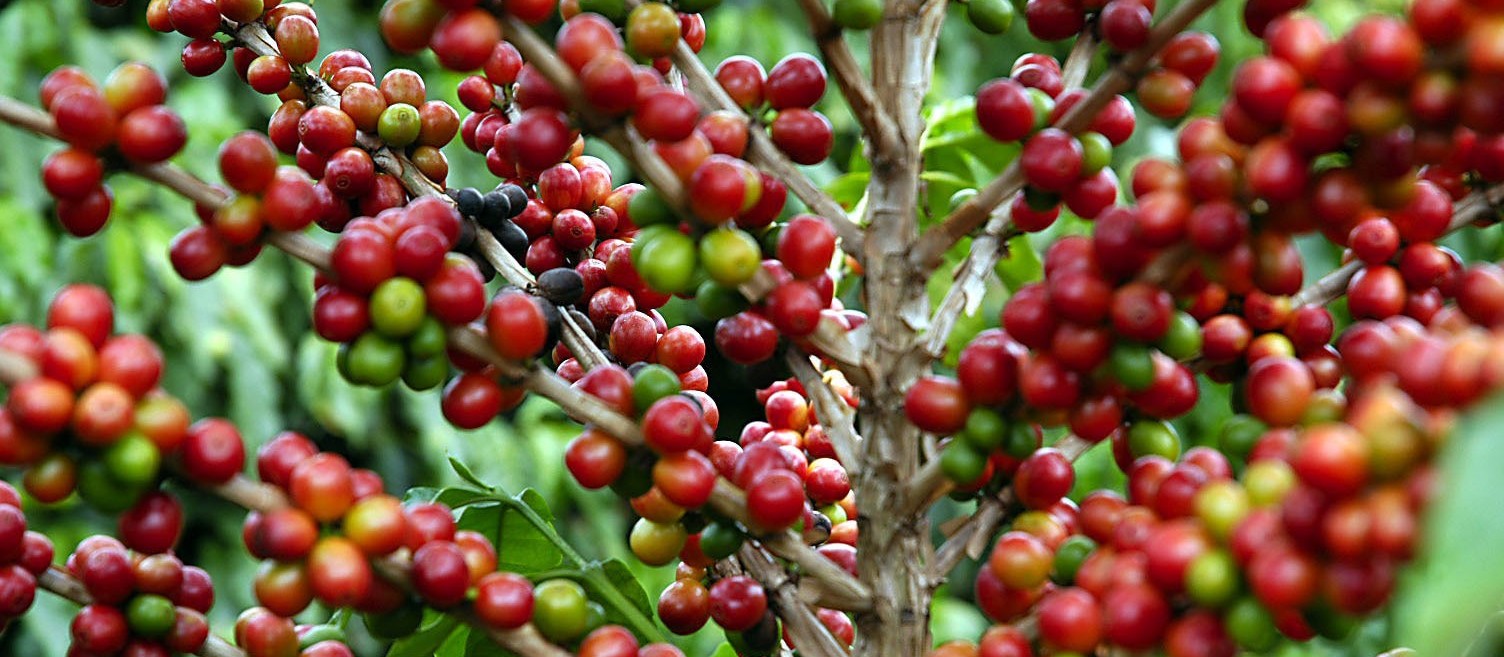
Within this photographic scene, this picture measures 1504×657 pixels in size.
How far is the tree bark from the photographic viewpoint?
0.70 m

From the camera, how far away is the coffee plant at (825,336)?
47cm

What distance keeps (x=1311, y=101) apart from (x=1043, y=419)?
0.61ft

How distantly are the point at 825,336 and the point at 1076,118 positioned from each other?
0.51 feet

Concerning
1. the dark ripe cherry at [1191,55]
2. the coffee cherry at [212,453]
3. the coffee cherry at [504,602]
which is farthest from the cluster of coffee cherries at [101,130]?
the dark ripe cherry at [1191,55]

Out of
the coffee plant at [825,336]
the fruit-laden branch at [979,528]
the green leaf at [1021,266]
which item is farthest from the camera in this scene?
the green leaf at [1021,266]

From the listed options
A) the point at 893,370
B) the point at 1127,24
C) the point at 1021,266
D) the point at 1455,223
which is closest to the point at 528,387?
the point at 893,370

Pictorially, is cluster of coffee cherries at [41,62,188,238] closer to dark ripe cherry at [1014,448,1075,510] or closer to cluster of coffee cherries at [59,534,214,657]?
cluster of coffee cherries at [59,534,214,657]

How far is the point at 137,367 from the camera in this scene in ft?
1.78

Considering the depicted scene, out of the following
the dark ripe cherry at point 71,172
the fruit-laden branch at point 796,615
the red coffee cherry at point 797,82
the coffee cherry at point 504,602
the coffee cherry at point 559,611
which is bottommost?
the fruit-laden branch at point 796,615

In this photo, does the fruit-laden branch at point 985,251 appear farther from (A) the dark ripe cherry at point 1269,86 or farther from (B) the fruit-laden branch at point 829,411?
(A) the dark ripe cherry at point 1269,86

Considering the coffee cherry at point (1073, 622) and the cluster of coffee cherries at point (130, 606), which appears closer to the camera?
the coffee cherry at point (1073, 622)

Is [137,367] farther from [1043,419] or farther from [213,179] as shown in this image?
[213,179]

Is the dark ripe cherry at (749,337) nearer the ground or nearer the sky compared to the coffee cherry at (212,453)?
nearer the sky

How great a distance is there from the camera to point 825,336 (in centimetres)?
68
